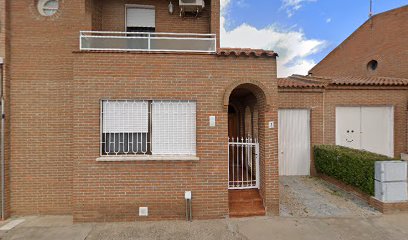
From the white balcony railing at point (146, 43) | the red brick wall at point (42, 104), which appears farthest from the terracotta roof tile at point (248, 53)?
the red brick wall at point (42, 104)

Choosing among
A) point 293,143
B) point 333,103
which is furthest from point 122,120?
point 333,103

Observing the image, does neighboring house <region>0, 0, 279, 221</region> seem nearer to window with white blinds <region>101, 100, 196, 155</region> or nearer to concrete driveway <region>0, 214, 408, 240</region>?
window with white blinds <region>101, 100, 196, 155</region>

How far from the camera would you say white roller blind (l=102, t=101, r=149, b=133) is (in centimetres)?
536

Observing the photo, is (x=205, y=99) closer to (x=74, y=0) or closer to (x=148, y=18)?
(x=148, y=18)

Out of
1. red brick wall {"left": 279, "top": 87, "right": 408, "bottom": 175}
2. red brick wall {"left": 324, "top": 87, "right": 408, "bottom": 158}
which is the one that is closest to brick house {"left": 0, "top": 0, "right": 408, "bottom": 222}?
red brick wall {"left": 279, "top": 87, "right": 408, "bottom": 175}

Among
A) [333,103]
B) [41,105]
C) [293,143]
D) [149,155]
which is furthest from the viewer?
[333,103]

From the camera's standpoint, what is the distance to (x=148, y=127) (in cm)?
546

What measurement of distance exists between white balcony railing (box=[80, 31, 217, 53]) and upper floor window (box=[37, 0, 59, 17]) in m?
1.24

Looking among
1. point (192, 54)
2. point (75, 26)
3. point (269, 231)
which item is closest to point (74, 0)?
point (75, 26)

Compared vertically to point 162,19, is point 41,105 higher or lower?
lower

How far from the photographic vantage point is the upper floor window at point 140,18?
22.5ft

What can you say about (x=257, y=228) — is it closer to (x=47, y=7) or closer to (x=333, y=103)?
(x=333, y=103)

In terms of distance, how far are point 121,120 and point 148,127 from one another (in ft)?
2.19

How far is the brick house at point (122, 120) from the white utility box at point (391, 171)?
103 inches
